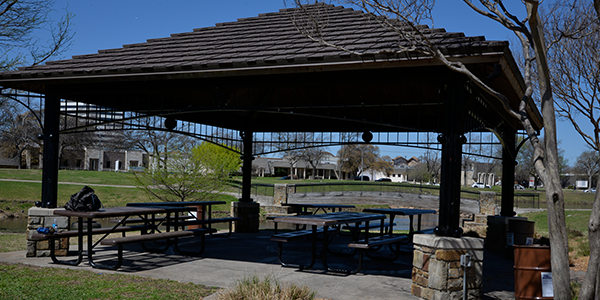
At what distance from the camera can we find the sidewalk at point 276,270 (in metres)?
6.44

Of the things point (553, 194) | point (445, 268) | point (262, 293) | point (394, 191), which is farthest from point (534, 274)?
point (394, 191)

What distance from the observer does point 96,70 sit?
7770mm

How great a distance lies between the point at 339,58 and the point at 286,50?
1227 mm

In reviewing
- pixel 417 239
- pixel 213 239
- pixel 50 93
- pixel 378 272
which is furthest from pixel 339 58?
pixel 213 239

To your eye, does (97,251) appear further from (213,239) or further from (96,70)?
(96,70)

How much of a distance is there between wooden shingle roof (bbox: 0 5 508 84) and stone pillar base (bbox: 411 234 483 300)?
95.5 inches

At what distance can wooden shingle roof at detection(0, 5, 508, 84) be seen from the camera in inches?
242

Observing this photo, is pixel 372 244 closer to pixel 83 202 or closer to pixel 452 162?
pixel 452 162

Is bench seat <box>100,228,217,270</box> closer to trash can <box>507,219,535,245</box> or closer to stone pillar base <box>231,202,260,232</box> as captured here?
stone pillar base <box>231,202,260,232</box>

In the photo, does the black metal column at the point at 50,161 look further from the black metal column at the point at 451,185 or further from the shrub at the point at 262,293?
the black metal column at the point at 451,185

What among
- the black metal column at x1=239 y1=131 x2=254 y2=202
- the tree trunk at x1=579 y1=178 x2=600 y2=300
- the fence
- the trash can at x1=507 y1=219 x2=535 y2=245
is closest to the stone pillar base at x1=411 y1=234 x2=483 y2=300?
the tree trunk at x1=579 y1=178 x2=600 y2=300

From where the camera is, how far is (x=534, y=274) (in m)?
5.56

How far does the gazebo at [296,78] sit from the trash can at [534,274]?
85cm

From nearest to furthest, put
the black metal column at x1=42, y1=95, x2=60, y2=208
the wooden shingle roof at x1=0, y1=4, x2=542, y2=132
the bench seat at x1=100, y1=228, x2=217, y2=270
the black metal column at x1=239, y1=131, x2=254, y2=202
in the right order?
the wooden shingle roof at x1=0, y1=4, x2=542, y2=132, the bench seat at x1=100, y1=228, x2=217, y2=270, the black metal column at x1=42, y1=95, x2=60, y2=208, the black metal column at x1=239, y1=131, x2=254, y2=202
